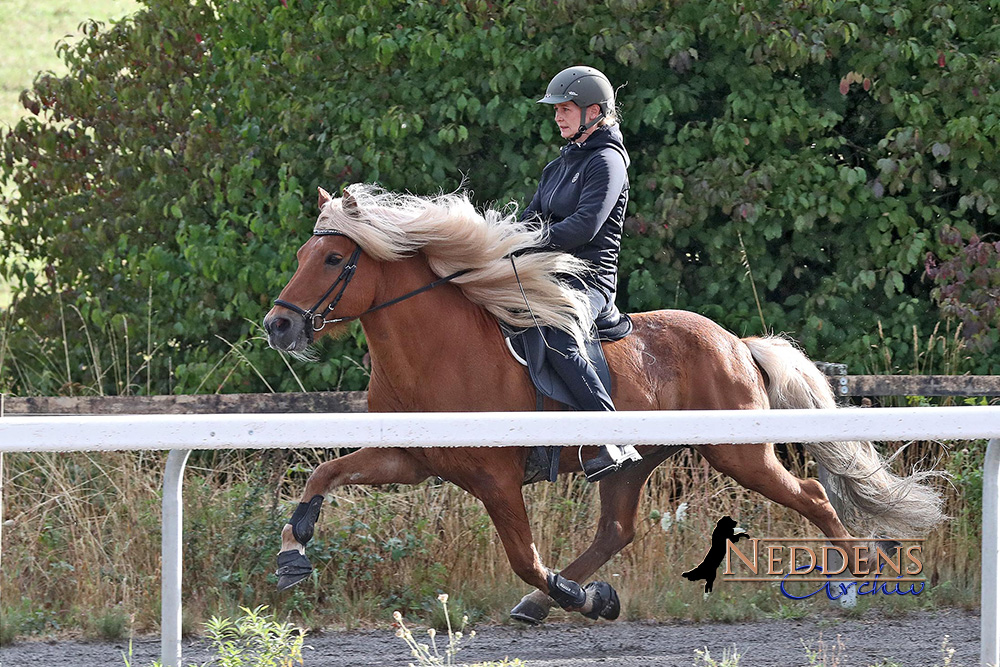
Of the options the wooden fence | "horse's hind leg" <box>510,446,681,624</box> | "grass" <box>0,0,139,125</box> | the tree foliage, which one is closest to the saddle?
"horse's hind leg" <box>510,446,681,624</box>

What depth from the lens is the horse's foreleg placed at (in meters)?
4.55

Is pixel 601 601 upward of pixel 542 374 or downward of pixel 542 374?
downward

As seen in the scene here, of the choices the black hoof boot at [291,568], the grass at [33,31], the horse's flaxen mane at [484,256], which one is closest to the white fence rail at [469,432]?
the black hoof boot at [291,568]

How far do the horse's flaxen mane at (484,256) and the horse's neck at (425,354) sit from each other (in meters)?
0.12

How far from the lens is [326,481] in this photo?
15.9 feet

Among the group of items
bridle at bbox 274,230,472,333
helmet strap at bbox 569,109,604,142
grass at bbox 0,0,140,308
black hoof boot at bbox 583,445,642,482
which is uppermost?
grass at bbox 0,0,140,308

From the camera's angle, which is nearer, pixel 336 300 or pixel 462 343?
pixel 336 300

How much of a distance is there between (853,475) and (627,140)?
11.5 feet

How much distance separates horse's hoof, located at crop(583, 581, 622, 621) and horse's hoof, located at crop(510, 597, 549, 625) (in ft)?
1.06

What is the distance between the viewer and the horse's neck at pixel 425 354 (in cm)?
507

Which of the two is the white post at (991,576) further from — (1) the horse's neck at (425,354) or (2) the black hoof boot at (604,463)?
(1) the horse's neck at (425,354)

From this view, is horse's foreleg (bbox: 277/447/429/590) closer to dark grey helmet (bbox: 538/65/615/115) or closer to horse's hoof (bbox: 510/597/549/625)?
horse's hoof (bbox: 510/597/549/625)

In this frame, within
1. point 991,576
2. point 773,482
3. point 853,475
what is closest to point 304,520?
point 773,482

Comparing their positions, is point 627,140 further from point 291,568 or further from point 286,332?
point 291,568
